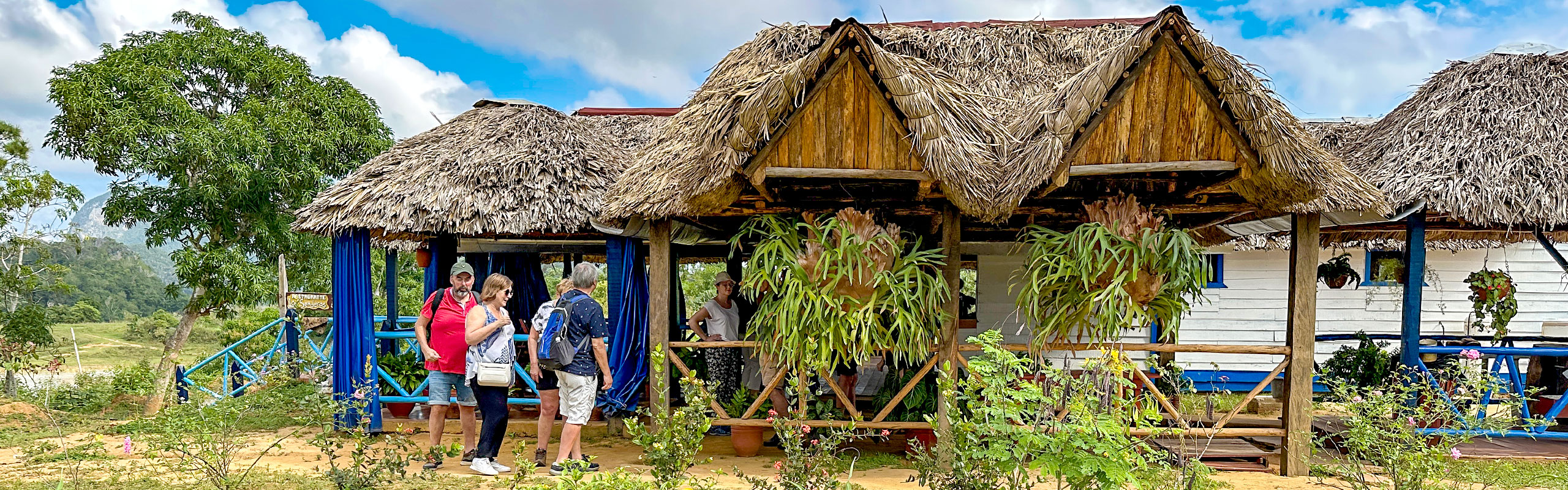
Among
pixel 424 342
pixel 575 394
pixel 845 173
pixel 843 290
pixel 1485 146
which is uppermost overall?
pixel 1485 146

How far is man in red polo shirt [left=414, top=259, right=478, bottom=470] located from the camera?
5031 millimetres

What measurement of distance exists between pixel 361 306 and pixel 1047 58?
5.64 meters

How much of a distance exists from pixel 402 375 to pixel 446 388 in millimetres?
2043

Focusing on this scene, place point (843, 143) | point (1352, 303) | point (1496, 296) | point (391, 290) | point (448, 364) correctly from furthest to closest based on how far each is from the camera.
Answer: point (1352, 303)
point (391, 290)
point (1496, 296)
point (448, 364)
point (843, 143)

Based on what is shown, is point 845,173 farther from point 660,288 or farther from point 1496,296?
point 1496,296

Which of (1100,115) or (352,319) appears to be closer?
(1100,115)

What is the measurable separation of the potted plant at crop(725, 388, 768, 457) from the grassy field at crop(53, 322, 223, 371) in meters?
10.2

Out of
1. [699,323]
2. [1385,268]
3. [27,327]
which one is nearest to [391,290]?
[699,323]

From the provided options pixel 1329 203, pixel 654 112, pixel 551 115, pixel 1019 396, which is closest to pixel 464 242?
pixel 551 115

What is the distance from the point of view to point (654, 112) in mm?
9016

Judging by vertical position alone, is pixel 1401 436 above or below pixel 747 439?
above

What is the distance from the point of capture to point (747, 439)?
5762mm

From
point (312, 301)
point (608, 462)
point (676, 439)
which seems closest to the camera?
point (676, 439)

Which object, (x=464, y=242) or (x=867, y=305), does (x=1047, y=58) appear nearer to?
(x=867, y=305)
